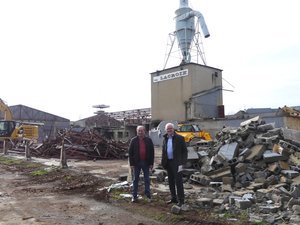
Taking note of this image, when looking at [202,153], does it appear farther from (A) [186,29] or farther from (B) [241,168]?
(A) [186,29]

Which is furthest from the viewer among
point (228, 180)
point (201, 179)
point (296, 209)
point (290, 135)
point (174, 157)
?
point (290, 135)

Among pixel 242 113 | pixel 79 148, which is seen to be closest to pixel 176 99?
pixel 242 113

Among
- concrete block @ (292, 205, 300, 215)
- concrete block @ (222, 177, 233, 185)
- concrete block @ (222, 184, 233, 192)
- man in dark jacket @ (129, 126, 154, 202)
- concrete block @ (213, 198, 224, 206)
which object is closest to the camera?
concrete block @ (292, 205, 300, 215)

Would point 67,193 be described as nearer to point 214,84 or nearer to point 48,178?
point 48,178

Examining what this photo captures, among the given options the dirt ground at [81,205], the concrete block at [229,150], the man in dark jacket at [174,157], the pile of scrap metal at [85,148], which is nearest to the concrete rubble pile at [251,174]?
the concrete block at [229,150]

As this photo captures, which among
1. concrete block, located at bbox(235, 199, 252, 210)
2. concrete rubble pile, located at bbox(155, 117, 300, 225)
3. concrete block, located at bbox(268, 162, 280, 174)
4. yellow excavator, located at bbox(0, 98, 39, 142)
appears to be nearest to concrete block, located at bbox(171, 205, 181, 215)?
concrete rubble pile, located at bbox(155, 117, 300, 225)

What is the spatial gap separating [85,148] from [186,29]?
82.0ft

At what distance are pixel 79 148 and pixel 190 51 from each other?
2421 cm

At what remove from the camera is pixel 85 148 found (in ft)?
72.7

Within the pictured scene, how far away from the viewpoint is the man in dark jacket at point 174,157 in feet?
25.6

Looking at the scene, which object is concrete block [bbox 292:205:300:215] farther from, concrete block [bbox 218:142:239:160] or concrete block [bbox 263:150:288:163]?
concrete block [bbox 218:142:239:160]

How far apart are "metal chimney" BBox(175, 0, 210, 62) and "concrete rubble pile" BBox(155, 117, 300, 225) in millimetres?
30026

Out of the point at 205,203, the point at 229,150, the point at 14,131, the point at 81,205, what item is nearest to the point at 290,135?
the point at 229,150

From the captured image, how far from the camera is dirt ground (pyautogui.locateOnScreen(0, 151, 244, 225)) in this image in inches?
266
